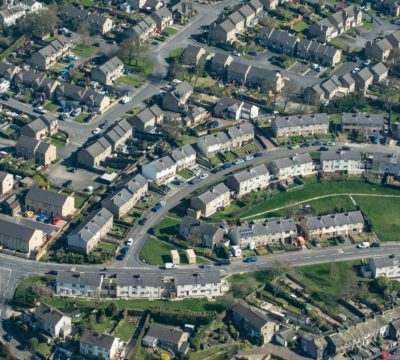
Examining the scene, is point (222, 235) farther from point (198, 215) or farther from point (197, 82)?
point (197, 82)

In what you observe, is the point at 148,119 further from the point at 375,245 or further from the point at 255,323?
the point at 255,323

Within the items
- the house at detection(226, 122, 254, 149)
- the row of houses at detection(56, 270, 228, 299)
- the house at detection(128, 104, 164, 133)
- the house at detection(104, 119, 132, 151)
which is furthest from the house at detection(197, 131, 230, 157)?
the row of houses at detection(56, 270, 228, 299)

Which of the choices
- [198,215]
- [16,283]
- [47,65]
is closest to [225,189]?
[198,215]

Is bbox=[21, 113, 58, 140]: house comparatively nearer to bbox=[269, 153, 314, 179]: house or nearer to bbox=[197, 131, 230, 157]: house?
bbox=[197, 131, 230, 157]: house

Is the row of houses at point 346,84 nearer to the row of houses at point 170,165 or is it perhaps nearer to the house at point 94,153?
the row of houses at point 170,165

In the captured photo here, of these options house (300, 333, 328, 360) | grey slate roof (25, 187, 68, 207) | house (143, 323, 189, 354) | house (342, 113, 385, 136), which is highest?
grey slate roof (25, 187, 68, 207)

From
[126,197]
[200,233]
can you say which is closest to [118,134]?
[126,197]
